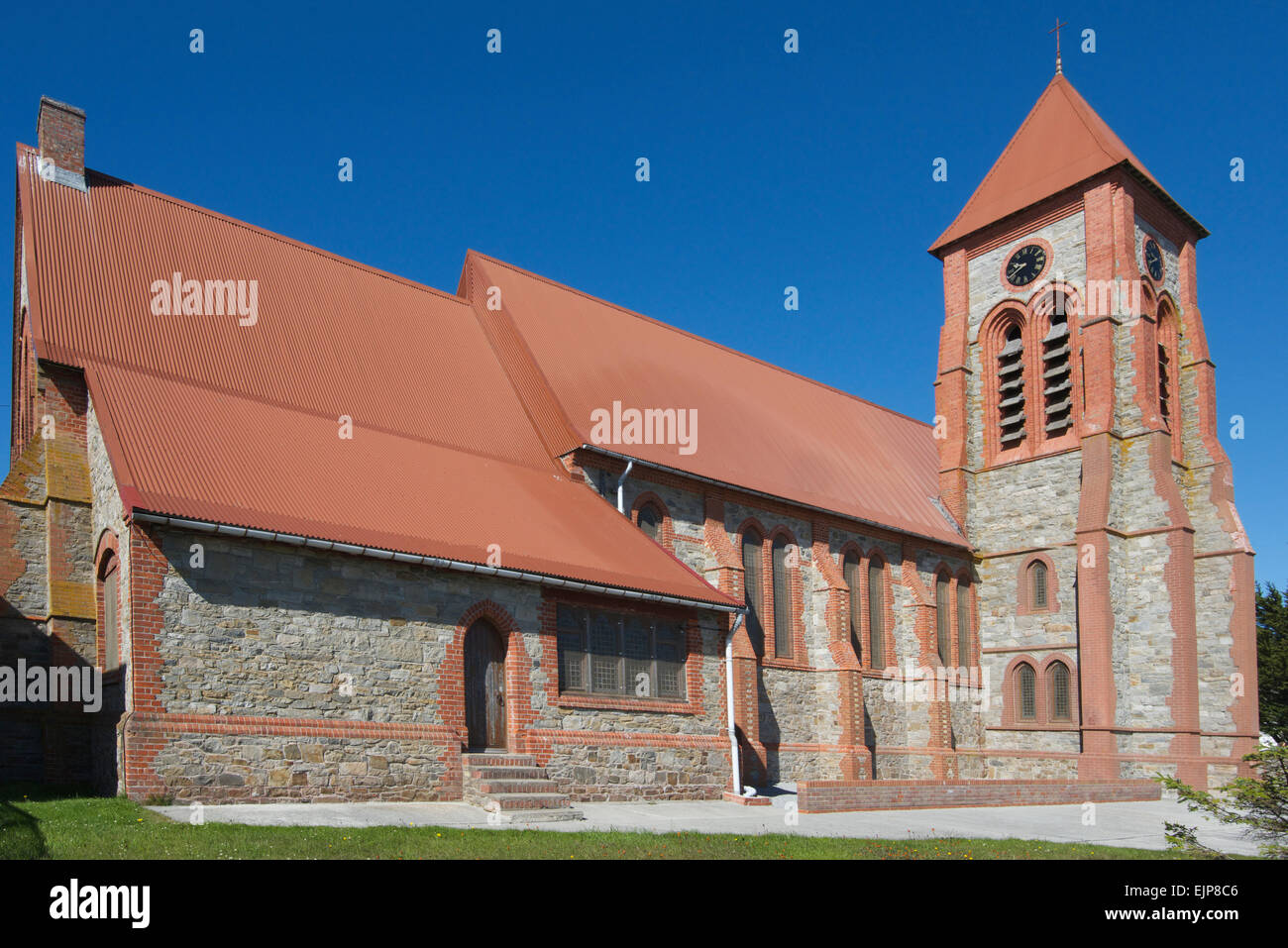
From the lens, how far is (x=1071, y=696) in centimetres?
2989

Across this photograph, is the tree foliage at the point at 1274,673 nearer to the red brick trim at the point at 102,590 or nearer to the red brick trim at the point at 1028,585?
the red brick trim at the point at 1028,585

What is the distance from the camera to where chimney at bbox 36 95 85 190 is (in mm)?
20312

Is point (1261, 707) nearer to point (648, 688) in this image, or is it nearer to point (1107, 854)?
point (648, 688)

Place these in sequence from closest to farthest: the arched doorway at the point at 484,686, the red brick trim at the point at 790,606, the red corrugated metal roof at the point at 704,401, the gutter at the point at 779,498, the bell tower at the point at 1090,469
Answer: the arched doorway at the point at 484,686, the gutter at the point at 779,498, the red corrugated metal roof at the point at 704,401, the red brick trim at the point at 790,606, the bell tower at the point at 1090,469

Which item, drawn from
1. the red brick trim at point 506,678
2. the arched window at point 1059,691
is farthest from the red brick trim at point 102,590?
the arched window at point 1059,691

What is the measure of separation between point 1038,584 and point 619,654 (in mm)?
16685

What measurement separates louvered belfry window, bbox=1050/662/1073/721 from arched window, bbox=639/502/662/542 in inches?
526

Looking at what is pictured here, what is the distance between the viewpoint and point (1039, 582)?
1245 inches

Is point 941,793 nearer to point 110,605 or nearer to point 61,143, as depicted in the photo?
point 110,605

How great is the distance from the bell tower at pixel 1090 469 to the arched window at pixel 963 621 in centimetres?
64

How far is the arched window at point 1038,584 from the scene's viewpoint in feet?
103

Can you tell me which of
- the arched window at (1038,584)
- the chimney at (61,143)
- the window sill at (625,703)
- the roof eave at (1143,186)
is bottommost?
the window sill at (625,703)

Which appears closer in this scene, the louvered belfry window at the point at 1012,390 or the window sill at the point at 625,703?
the window sill at the point at 625,703
